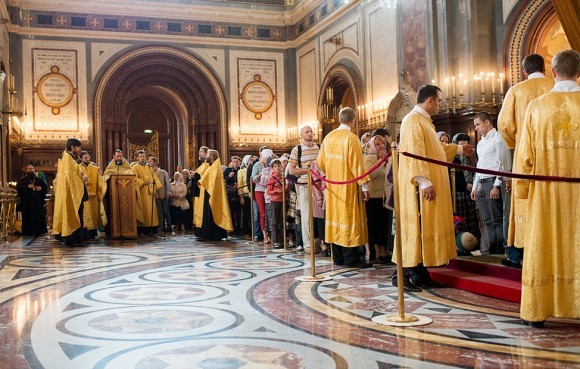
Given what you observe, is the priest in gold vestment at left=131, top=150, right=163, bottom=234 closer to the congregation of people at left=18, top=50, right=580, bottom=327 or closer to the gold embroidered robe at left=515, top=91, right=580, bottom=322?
the congregation of people at left=18, top=50, right=580, bottom=327

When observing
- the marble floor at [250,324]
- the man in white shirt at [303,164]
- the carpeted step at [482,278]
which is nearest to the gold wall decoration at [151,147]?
the man in white shirt at [303,164]

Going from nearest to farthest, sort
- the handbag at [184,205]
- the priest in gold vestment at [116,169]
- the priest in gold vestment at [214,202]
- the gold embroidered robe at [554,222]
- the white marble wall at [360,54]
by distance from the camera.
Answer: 1. the gold embroidered robe at [554,222]
2. the priest in gold vestment at [214,202]
3. the priest in gold vestment at [116,169]
4. the handbag at [184,205]
5. the white marble wall at [360,54]

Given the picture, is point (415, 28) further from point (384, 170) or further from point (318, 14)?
point (384, 170)

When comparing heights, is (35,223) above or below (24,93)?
below

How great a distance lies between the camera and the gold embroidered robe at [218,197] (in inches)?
425

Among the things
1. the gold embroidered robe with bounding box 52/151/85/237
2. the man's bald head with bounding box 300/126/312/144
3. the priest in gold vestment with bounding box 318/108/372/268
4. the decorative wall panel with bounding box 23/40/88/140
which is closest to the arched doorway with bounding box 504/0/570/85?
the man's bald head with bounding box 300/126/312/144

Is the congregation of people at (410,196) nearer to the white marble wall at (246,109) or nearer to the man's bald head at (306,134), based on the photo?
the man's bald head at (306,134)

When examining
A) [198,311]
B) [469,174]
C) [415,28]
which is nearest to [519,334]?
[198,311]

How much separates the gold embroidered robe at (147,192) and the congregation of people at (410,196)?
21 mm

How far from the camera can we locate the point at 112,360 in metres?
3.18

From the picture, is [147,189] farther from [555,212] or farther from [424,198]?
[555,212]

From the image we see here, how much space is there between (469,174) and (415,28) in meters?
6.98

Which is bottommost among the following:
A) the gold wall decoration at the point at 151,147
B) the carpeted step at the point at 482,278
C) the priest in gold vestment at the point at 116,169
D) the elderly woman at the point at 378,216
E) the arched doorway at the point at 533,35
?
the carpeted step at the point at 482,278

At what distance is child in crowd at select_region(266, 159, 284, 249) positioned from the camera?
911 centimetres
